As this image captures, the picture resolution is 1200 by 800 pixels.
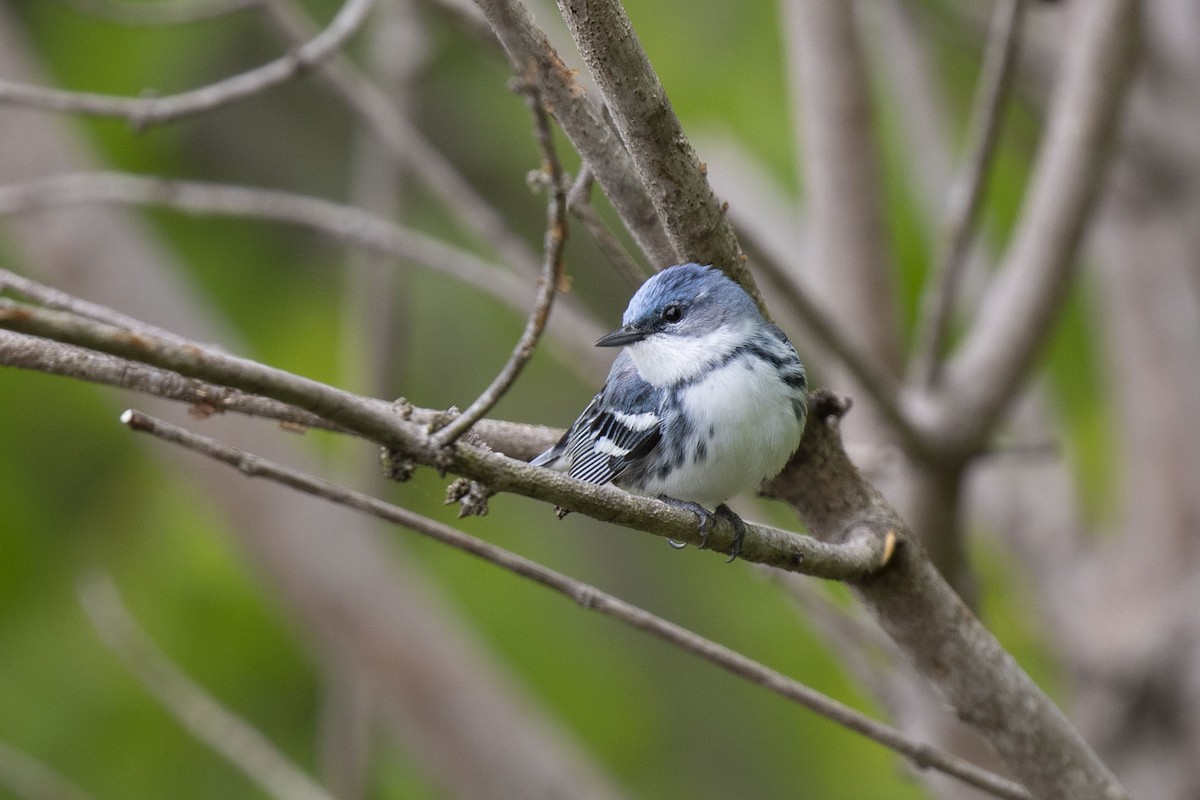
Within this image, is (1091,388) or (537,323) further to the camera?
(1091,388)

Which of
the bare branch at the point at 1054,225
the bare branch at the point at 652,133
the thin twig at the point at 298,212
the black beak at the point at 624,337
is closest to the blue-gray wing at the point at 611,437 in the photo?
the black beak at the point at 624,337

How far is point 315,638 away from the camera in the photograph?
5.26m

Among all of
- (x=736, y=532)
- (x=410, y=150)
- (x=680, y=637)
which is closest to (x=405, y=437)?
(x=736, y=532)

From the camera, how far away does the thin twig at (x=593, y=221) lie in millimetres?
2316

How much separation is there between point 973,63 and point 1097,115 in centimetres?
351

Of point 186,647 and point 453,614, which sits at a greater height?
point 453,614

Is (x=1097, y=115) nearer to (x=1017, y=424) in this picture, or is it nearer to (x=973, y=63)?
(x=1017, y=424)

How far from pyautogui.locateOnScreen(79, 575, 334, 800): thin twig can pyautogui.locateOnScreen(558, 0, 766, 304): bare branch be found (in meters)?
2.19

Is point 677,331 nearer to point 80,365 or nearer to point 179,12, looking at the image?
point 80,365

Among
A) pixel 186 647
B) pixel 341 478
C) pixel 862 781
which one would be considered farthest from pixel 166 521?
pixel 862 781

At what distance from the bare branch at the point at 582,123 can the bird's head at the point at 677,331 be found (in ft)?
1.06

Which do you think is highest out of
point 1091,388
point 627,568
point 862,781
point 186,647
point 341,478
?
point 1091,388

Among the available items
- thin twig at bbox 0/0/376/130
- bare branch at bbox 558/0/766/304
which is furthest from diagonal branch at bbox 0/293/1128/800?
thin twig at bbox 0/0/376/130

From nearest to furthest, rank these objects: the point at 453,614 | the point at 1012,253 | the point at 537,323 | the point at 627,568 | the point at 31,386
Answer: the point at 537,323
the point at 1012,253
the point at 453,614
the point at 31,386
the point at 627,568
